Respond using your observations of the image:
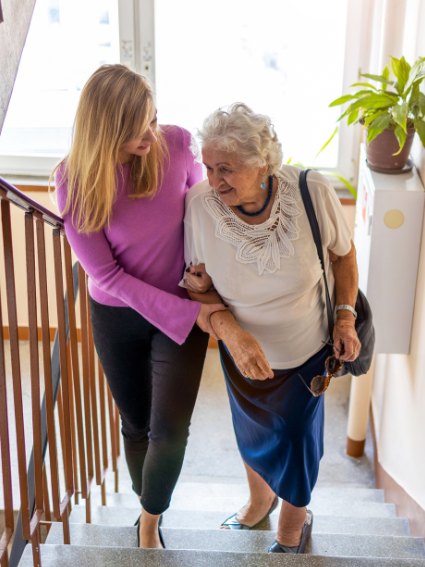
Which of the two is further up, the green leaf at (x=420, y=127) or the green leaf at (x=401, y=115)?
the green leaf at (x=401, y=115)

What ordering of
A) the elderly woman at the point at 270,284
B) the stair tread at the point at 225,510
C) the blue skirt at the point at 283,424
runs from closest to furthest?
the elderly woman at the point at 270,284 < the blue skirt at the point at 283,424 < the stair tread at the point at 225,510

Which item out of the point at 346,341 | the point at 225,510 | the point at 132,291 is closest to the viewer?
the point at 132,291

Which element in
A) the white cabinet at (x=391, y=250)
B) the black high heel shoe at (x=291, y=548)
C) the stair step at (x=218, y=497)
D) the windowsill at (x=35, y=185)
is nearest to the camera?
the black high heel shoe at (x=291, y=548)

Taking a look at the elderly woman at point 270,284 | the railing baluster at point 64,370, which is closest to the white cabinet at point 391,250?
the elderly woman at point 270,284

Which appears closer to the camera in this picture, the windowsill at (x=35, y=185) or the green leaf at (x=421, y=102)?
the green leaf at (x=421, y=102)

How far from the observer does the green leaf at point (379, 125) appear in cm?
208

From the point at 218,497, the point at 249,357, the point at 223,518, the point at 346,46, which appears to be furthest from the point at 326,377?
the point at 346,46

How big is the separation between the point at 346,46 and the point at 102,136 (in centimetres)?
253

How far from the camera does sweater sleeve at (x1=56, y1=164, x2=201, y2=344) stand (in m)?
1.55

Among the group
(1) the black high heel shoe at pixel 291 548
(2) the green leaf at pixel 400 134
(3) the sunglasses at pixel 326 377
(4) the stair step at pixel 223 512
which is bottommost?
(4) the stair step at pixel 223 512

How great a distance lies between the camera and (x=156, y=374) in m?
1.67

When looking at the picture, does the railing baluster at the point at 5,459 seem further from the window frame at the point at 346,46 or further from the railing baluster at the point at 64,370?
the window frame at the point at 346,46

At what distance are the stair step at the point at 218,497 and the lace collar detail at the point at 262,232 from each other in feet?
4.78

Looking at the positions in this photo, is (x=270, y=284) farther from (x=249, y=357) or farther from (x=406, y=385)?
(x=406, y=385)
